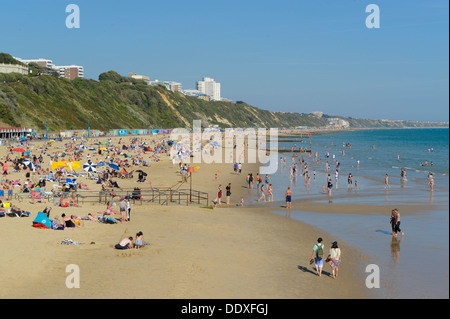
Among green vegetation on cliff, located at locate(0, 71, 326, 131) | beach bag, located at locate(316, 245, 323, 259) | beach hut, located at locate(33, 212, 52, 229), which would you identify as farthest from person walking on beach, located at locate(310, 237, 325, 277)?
green vegetation on cliff, located at locate(0, 71, 326, 131)

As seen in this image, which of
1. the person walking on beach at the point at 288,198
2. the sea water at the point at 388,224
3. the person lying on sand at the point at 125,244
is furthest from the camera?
the person walking on beach at the point at 288,198

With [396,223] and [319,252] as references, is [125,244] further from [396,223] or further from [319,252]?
[396,223]

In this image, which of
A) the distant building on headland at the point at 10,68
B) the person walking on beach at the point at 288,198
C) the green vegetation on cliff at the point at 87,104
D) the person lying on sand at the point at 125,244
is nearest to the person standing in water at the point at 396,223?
the person walking on beach at the point at 288,198

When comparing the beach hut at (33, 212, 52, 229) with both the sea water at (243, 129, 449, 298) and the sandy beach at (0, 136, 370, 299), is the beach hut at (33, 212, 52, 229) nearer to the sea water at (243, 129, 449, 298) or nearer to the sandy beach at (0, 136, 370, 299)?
the sandy beach at (0, 136, 370, 299)

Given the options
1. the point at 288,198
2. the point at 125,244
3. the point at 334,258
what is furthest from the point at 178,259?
the point at 288,198

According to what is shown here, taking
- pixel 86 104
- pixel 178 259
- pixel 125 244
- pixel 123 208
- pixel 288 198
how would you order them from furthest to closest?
pixel 86 104
pixel 288 198
pixel 123 208
pixel 125 244
pixel 178 259

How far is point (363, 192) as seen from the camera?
106 ft

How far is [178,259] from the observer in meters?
14.2

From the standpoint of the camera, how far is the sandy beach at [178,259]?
11.5m

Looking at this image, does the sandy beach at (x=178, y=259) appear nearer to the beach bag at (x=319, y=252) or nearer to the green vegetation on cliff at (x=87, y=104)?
the beach bag at (x=319, y=252)

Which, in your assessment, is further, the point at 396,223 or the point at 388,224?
the point at 388,224

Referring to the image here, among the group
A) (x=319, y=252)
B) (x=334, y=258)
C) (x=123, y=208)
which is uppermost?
(x=123, y=208)

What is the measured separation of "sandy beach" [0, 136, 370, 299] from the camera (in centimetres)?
1146
